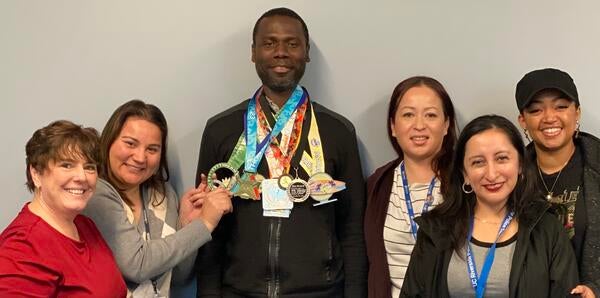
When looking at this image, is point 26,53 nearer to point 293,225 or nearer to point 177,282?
point 177,282

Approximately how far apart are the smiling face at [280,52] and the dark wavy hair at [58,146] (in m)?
0.85

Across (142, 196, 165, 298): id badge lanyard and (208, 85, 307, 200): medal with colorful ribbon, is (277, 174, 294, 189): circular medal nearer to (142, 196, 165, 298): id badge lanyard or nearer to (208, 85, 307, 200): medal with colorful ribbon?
(208, 85, 307, 200): medal with colorful ribbon

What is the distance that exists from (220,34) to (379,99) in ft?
2.73

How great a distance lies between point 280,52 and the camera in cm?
242

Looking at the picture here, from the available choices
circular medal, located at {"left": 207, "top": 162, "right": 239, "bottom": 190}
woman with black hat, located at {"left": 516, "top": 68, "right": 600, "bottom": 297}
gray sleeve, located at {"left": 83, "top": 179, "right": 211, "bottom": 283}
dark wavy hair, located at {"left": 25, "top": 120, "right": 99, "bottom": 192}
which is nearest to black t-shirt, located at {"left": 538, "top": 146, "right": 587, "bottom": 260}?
woman with black hat, located at {"left": 516, "top": 68, "right": 600, "bottom": 297}

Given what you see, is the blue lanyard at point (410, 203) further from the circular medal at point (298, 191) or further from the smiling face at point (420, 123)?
the circular medal at point (298, 191)

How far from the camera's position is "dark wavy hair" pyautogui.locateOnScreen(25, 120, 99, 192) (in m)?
1.80

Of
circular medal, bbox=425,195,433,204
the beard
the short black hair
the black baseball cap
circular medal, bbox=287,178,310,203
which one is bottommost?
circular medal, bbox=425,195,433,204

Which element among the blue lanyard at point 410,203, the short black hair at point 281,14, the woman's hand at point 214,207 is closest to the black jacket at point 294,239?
the woman's hand at point 214,207

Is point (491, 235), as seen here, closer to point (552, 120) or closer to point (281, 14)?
point (552, 120)

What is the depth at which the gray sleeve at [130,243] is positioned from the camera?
208 cm

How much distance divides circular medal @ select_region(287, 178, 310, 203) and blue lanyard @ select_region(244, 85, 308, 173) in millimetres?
177

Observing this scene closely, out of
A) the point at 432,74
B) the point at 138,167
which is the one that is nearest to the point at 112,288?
the point at 138,167

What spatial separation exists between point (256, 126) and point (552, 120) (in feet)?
4.00
